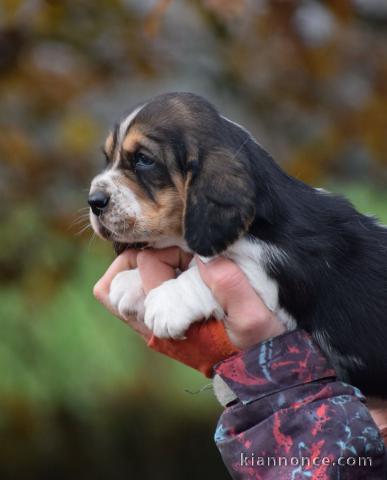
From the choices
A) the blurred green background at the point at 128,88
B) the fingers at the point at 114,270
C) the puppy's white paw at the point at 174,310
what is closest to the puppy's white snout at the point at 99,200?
the fingers at the point at 114,270

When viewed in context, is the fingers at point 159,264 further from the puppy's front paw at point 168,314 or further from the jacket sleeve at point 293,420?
the jacket sleeve at point 293,420

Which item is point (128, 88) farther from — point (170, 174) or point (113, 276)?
point (170, 174)

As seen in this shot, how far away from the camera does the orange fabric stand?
3.91 metres

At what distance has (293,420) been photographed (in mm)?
3557

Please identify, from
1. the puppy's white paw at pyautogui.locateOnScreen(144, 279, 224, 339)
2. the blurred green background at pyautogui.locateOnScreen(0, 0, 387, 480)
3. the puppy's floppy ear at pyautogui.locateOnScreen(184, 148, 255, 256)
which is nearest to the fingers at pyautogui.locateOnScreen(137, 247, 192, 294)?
the puppy's white paw at pyautogui.locateOnScreen(144, 279, 224, 339)

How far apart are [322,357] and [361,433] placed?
1.21ft

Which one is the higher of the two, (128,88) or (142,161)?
(128,88)

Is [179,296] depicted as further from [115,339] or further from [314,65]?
[115,339]

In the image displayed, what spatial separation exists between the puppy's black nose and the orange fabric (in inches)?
22.9

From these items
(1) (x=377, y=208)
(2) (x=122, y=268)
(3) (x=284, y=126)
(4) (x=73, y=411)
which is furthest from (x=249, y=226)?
(4) (x=73, y=411)

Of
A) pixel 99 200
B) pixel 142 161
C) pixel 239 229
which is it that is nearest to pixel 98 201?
pixel 99 200

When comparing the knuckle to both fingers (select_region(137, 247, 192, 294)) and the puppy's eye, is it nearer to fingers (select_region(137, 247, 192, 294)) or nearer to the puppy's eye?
fingers (select_region(137, 247, 192, 294))

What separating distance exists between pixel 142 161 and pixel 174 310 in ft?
2.23

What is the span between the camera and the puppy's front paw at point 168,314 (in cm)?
387
